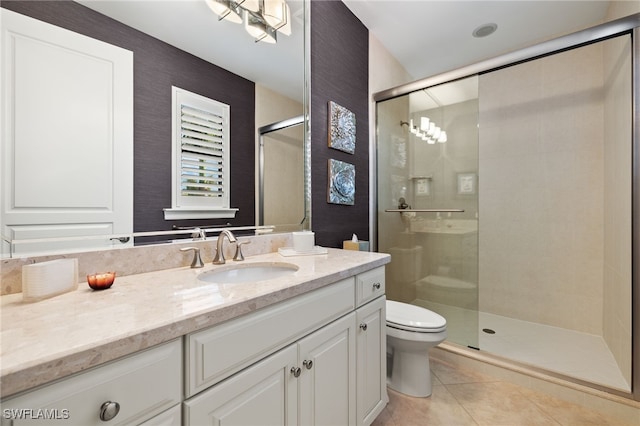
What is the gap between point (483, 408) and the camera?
1506 mm

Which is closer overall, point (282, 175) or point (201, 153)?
point (201, 153)

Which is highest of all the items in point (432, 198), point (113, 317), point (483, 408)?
point (432, 198)

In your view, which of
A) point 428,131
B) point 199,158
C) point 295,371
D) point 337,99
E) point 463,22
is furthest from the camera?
point 428,131

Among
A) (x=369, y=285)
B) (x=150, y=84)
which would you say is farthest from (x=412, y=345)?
(x=150, y=84)

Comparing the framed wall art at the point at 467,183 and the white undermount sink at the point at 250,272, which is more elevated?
the framed wall art at the point at 467,183

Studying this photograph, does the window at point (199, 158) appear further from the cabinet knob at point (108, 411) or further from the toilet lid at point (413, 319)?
the toilet lid at point (413, 319)

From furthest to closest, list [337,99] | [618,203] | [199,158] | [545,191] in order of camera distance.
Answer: [545,191]
[337,99]
[618,203]
[199,158]

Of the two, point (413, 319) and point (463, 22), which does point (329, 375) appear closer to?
point (413, 319)

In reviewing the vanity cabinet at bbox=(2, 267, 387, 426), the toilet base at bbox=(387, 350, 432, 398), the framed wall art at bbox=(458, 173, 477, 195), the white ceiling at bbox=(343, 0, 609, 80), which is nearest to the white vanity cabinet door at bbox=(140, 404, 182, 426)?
the vanity cabinet at bbox=(2, 267, 387, 426)

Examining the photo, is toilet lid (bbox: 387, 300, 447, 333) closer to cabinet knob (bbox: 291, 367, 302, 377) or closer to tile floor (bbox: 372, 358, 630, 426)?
tile floor (bbox: 372, 358, 630, 426)

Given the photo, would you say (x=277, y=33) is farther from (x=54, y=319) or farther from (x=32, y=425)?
(x=32, y=425)

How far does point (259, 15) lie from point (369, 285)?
4.90 ft

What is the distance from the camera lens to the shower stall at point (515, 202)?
2010 mm

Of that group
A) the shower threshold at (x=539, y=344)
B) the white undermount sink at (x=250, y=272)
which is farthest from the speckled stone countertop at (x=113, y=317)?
the shower threshold at (x=539, y=344)
